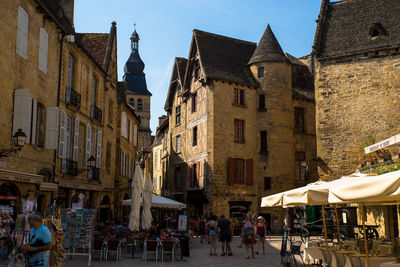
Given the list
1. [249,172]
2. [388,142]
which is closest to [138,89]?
[249,172]

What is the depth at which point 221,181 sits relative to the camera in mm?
25172

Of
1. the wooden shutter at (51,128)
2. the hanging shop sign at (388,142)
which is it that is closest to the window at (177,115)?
the hanging shop sign at (388,142)

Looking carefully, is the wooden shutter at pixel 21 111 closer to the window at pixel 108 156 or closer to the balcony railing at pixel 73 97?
the balcony railing at pixel 73 97

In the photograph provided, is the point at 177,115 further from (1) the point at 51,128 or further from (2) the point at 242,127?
(1) the point at 51,128

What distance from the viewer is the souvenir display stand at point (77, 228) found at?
10977mm

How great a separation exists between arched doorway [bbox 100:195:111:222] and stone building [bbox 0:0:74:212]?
789 centimetres

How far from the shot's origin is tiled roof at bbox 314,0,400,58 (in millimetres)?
20438

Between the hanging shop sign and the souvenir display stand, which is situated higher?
the hanging shop sign

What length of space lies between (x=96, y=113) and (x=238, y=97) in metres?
10.2

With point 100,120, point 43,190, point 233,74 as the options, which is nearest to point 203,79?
point 233,74

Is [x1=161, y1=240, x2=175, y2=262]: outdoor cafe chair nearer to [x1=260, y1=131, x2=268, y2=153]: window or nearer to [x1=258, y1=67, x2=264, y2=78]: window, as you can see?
[x1=260, y1=131, x2=268, y2=153]: window

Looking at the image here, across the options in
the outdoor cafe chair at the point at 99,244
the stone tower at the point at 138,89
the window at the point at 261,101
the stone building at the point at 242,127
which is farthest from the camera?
the stone tower at the point at 138,89

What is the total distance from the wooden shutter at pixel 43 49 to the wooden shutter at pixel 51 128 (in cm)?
137

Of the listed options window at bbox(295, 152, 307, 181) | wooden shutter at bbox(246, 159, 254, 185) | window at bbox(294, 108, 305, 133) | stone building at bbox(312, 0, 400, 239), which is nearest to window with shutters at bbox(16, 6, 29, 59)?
stone building at bbox(312, 0, 400, 239)
